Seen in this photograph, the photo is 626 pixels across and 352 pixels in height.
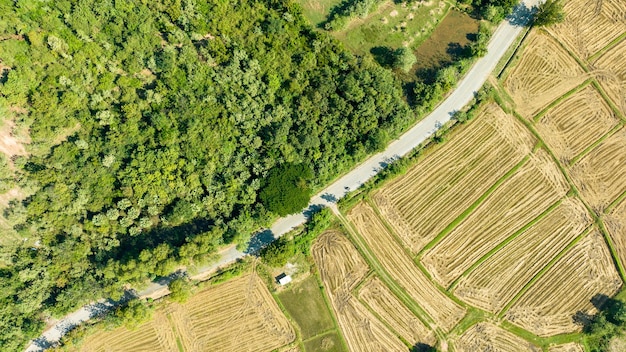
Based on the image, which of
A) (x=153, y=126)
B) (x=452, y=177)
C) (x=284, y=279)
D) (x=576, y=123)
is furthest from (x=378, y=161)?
(x=153, y=126)

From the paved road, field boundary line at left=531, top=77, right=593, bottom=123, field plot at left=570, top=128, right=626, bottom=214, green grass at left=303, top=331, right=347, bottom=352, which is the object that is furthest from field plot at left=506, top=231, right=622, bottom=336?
the paved road

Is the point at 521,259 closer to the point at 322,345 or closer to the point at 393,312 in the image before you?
the point at 393,312

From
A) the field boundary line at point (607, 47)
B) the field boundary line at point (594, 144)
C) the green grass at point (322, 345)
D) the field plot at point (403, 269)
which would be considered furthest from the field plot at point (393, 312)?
the field boundary line at point (607, 47)

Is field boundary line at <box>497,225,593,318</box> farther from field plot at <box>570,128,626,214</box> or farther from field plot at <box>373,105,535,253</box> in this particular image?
field plot at <box>373,105,535,253</box>

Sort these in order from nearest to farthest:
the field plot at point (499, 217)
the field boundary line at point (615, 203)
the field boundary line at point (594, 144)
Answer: the field plot at point (499, 217), the field boundary line at point (615, 203), the field boundary line at point (594, 144)

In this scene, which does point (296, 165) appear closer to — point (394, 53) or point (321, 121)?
point (321, 121)

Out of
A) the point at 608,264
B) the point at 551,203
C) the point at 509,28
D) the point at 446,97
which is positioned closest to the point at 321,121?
the point at 446,97

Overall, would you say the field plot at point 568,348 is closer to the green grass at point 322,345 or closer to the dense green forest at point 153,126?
the green grass at point 322,345
